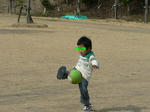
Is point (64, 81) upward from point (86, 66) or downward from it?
downward

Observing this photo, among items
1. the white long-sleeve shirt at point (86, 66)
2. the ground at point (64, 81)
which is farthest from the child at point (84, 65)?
the ground at point (64, 81)

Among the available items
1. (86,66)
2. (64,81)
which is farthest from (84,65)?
(64,81)

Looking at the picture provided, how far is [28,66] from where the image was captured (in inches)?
464

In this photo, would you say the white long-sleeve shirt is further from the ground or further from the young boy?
the ground

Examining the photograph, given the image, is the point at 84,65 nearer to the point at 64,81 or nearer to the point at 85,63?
the point at 85,63

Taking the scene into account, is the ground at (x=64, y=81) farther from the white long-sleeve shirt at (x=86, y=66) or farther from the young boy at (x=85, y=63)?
the white long-sleeve shirt at (x=86, y=66)

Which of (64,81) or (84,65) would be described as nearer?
(84,65)

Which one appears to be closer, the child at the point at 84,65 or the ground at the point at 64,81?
the child at the point at 84,65

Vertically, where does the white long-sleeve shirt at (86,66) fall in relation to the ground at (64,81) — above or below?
above

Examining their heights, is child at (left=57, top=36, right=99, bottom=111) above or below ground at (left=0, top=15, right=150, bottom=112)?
above

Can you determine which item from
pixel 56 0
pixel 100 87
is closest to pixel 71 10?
pixel 56 0

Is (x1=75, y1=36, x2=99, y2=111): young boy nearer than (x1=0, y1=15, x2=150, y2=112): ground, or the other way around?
(x1=75, y1=36, x2=99, y2=111): young boy

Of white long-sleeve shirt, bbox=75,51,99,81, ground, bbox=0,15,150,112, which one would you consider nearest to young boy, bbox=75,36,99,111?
white long-sleeve shirt, bbox=75,51,99,81

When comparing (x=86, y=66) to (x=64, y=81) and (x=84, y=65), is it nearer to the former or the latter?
(x=84, y=65)
